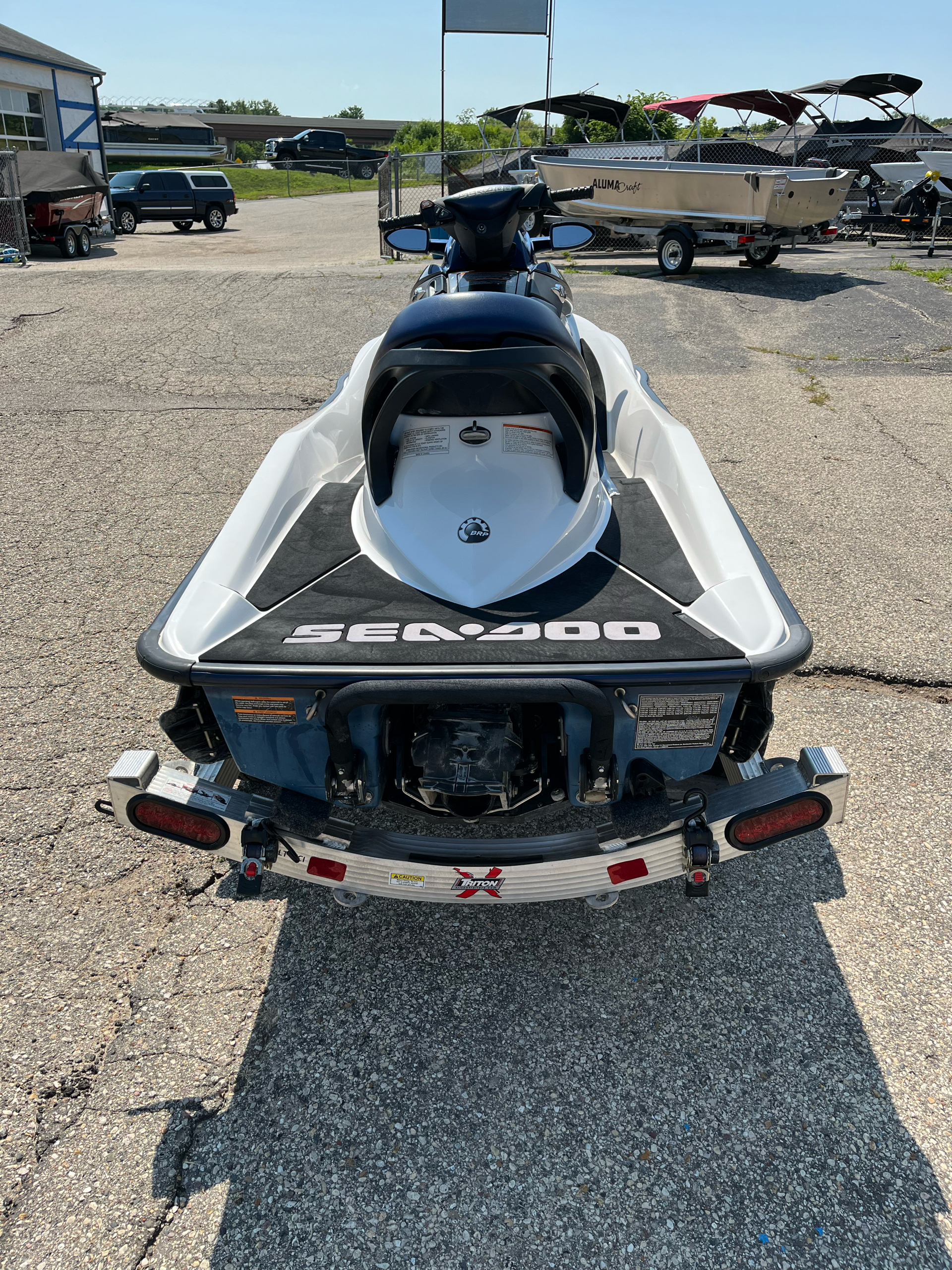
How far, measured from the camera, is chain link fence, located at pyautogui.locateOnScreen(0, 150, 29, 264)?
15633 millimetres

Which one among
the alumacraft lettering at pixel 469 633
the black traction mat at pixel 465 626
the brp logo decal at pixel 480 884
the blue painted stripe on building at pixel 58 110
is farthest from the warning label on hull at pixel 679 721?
the blue painted stripe on building at pixel 58 110

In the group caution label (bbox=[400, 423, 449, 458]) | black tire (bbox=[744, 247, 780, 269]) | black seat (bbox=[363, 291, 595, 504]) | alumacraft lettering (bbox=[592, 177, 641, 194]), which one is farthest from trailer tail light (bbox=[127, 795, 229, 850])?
alumacraft lettering (bbox=[592, 177, 641, 194])

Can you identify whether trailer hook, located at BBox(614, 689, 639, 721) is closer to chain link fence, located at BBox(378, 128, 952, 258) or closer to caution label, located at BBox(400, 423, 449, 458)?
caution label, located at BBox(400, 423, 449, 458)

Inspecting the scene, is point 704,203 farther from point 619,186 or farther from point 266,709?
point 266,709

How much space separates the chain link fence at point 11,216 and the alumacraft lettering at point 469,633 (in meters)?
16.8

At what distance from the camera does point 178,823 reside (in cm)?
241

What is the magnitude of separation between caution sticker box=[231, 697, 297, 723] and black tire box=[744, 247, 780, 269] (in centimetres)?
1436

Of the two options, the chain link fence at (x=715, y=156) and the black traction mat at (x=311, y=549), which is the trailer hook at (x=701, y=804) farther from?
the chain link fence at (x=715, y=156)

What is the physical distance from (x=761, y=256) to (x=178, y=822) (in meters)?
15.1

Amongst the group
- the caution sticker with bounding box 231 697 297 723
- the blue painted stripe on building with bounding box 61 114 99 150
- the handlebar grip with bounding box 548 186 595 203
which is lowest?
the caution sticker with bounding box 231 697 297 723

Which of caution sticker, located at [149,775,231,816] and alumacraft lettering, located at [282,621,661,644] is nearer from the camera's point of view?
caution sticker, located at [149,775,231,816]

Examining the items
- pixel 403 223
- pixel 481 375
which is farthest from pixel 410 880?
pixel 403 223

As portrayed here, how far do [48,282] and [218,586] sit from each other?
45.5ft

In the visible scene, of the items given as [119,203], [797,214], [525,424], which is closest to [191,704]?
[525,424]
